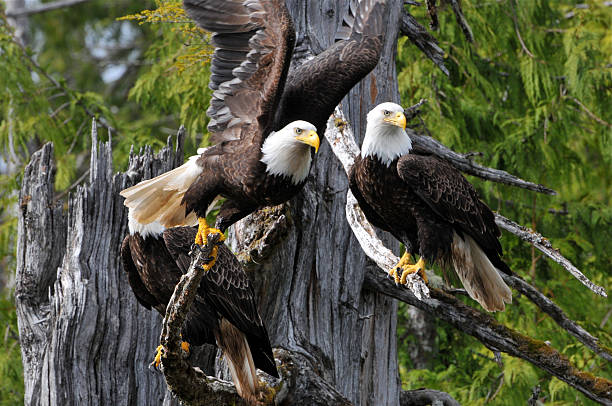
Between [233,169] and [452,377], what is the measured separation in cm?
358

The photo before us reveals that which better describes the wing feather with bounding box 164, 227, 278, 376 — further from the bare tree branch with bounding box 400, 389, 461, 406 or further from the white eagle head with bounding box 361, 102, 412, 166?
the bare tree branch with bounding box 400, 389, 461, 406

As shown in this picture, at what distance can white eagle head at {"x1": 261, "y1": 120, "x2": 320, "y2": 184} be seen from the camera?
3.95 metres

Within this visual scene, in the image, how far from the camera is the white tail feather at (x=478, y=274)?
462 centimetres

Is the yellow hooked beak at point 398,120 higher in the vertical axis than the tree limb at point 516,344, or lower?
higher

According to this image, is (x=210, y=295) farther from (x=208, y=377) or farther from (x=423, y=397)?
(x=423, y=397)

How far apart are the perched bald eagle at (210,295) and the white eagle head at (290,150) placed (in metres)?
0.61

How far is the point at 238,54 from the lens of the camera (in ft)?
15.0

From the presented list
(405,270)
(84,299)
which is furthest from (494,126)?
(84,299)

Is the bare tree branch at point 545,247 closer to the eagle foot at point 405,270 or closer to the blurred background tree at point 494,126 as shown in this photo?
the eagle foot at point 405,270

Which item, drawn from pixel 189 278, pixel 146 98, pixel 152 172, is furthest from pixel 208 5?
pixel 146 98

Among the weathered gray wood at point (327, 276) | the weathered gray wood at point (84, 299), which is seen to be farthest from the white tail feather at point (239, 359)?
the weathered gray wood at point (84, 299)

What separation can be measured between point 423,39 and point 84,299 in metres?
2.66

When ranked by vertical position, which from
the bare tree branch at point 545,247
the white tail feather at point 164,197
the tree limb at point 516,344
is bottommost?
the tree limb at point 516,344

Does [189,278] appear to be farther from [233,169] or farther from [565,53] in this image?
[565,53]
